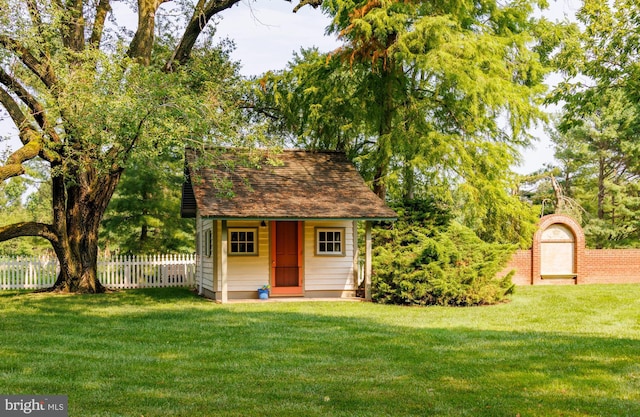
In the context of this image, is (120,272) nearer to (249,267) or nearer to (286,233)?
(249,267)

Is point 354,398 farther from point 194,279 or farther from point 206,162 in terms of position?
point 194,279

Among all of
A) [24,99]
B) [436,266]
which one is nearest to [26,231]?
[24,99]

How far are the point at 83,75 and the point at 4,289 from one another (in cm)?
1126

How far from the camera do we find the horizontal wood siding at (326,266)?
782 inches

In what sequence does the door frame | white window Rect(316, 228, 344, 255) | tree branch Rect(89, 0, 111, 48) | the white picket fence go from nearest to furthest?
the door frame < white window Rect(316, 228, 344, 255) < tree branch Rect(89, 0, 111, 48) < the white picket fence

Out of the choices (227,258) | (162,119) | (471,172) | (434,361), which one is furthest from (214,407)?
(471,172)

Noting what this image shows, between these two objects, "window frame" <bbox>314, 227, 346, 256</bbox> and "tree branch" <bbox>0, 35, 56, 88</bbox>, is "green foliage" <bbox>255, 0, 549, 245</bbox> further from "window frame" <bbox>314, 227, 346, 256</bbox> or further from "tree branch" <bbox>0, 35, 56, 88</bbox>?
"tree branch" <bbox>0, 35, 56, 88</bbox>

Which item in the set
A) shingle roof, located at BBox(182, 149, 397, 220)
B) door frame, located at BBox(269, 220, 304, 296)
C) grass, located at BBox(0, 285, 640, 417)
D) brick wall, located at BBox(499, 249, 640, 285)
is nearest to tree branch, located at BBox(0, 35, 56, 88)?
shingle roof, located at BBox(182, 149, 397, 220)

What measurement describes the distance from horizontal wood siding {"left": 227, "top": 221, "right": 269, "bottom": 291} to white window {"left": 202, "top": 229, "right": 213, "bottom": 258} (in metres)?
1.21

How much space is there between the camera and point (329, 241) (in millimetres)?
20125

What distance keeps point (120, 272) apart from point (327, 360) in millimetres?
16481

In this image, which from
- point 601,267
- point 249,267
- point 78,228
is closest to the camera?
point 249,267

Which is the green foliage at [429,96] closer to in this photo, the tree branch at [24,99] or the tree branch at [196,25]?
the tree branch at [196,25]

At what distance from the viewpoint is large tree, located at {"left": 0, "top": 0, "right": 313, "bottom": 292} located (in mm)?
15656
